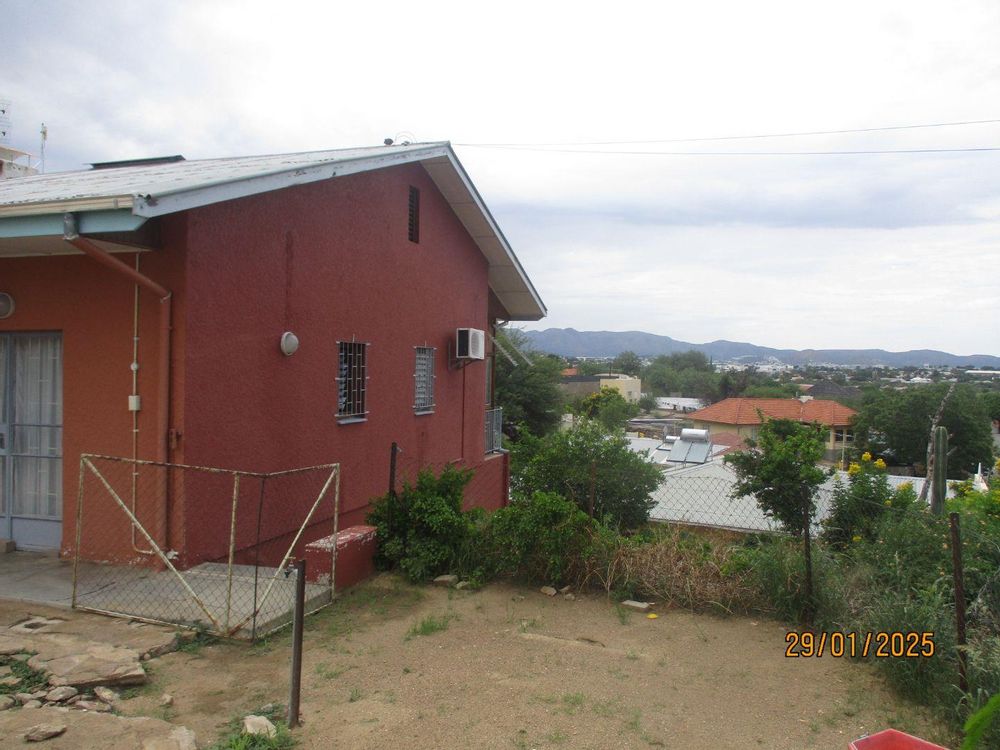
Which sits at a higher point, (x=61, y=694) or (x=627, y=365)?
(x=627, y=365)

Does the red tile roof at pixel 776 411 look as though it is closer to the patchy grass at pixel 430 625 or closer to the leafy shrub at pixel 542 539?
the leafy shrub at pixel 542 539

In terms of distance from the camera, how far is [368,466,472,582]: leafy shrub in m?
7.02

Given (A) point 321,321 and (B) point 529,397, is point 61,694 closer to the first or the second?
(A) point 321,321

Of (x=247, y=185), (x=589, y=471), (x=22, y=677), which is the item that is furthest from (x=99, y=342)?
(x=589, y=471)

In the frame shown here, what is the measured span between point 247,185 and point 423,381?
18.2ft

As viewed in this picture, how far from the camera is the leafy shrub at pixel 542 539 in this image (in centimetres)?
668

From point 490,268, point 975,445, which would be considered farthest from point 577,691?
point 975,445

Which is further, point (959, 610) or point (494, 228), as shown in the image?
point (494, 228)

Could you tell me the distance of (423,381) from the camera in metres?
11.4

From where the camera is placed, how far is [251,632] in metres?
5.30

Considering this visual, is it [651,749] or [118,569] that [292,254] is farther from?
[651,749]

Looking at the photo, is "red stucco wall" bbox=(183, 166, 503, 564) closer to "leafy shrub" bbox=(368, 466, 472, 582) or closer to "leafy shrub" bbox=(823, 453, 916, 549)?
"leafy shrub" bbox=(368, 466, 472, 582)

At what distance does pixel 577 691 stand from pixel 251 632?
236cm

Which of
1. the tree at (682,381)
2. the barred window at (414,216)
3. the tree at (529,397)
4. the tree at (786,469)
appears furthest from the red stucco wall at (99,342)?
the tree at (682,381)
